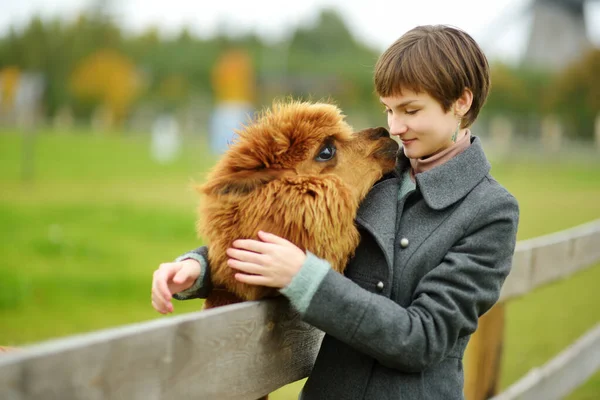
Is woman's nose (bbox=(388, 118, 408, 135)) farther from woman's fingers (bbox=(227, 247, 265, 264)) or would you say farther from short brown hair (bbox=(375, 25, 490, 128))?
woman's fingers (bbox=(227, 247, 265, 264))

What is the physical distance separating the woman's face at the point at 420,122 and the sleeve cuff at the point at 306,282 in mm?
516

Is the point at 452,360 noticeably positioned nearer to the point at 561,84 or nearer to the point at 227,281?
the point at 227,281

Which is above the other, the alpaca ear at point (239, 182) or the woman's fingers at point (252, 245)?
the alpaca ear at point (239, 182)

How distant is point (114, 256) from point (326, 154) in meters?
6.11

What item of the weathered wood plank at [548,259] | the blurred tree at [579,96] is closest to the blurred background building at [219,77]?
the blurred tree at [579,96]

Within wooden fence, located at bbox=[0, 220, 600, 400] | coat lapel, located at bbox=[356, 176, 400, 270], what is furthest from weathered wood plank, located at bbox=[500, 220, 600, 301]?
wooden fence, located at bbox=[0, 220, 600, 400]

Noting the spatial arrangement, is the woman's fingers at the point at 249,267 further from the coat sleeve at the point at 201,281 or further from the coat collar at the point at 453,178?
the coat collar at the point at 453,178

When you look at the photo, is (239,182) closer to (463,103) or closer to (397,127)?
(397,127)

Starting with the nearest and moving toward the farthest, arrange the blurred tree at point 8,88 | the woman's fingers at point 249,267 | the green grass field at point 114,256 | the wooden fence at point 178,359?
1. the wooden fence at point 178,359
2. the woman's fingers at point 249,267
3. the green grass field at point 114,256
4. the blurred tree at point 8,88

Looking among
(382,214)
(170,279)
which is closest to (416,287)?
(382,214)

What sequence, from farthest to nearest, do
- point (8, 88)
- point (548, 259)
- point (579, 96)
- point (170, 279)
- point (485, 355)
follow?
1. point (579, 96)
2. point (8, 88)
3. point (548, 259)
4. point (485, 355)
5. point (170, 279)

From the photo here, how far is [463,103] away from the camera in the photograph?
5.91 ft

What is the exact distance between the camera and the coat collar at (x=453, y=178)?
1682 millimetres

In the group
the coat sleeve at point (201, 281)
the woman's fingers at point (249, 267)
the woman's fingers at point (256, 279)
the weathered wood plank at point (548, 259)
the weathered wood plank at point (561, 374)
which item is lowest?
the weathered wood plank at point (561, 374)
